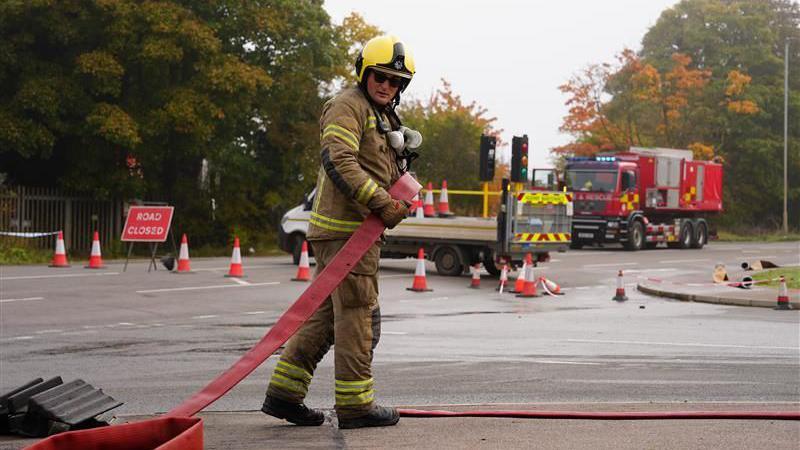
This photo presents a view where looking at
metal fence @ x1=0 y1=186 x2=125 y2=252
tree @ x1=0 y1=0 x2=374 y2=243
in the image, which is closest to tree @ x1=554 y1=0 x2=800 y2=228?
tree @ x1=0 y1=0 x2=374 y2=243

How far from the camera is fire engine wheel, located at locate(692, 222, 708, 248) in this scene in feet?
134

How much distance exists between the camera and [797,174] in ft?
199

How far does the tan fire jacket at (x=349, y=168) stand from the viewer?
6.24 m

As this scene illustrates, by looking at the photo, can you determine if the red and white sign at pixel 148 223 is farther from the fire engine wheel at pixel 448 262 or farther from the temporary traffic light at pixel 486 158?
the temporary traffic light at pixel 486 158

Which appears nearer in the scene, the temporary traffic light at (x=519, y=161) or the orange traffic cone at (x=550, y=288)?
the orange traffic cone at (x=550, y=288)

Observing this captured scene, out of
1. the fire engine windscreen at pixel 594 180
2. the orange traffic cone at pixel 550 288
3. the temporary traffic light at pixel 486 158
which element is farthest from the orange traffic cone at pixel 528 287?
the fire engine windscreen at pixel 594 180

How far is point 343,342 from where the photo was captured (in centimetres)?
634

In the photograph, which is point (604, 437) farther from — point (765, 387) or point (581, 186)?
point (581, 186)

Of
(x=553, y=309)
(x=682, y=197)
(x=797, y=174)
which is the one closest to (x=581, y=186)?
(x=682, y=197)

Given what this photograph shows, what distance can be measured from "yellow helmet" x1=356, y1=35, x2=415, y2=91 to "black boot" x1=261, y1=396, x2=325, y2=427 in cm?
189

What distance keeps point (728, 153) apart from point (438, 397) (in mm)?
52988

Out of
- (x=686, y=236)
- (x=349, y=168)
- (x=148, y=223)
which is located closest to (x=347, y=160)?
(x=349, y=168)

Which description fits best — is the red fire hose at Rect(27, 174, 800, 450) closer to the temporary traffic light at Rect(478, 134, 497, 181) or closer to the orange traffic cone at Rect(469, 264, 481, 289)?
the orange traffic cone at Rect(469, 264, 481, 289)

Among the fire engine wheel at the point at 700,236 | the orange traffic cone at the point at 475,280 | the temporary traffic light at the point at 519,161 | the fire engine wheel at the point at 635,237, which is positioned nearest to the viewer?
the orange traffic cone at the point at 475,280
